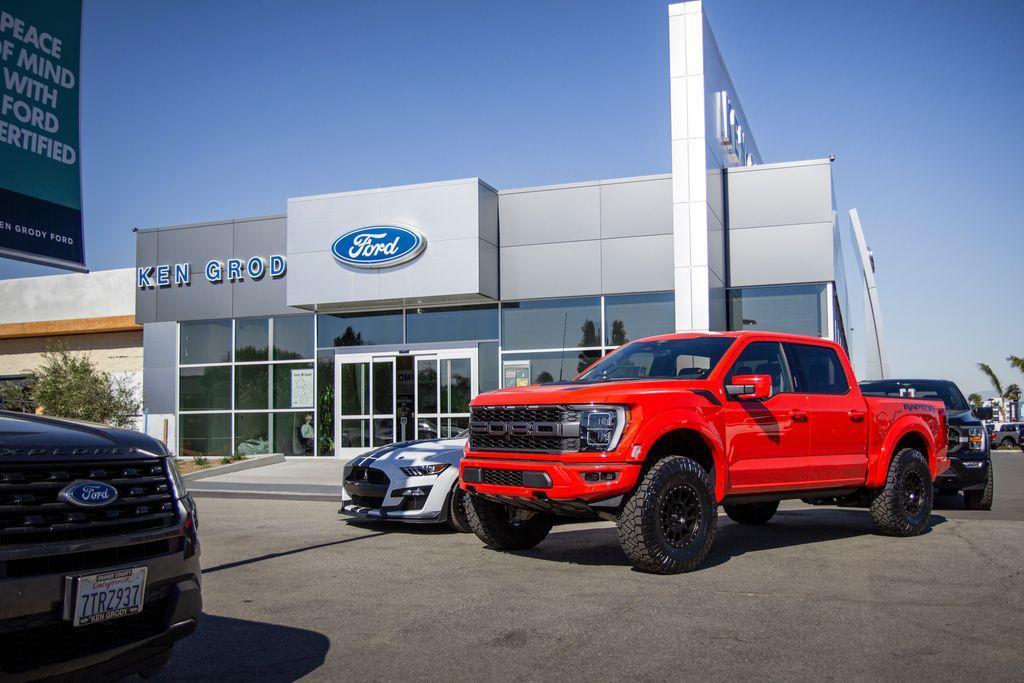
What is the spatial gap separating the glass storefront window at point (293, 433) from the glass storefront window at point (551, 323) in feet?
18.5

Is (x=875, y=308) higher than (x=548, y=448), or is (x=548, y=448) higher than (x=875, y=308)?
(x=875, y=308)

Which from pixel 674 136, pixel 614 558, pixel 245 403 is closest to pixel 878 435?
pixel 614 558

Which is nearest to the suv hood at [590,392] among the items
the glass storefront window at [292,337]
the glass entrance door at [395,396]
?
the glass entrance door at [395,396]

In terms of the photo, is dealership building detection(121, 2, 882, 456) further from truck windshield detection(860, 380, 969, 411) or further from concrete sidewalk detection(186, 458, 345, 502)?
truck windshield detection(860, 380, 969, 411)

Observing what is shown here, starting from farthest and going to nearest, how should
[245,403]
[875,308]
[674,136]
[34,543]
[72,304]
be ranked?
1. [875,308]
2. [72,304]
3. [245,403]
4. [674,136]
5. [34,543]

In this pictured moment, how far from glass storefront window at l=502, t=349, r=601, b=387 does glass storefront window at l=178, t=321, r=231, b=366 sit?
787 cm

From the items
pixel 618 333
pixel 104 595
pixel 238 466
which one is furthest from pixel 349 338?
pixel 104 595

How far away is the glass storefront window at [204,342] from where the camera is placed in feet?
78.4


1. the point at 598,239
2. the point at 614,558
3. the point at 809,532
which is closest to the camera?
the point at 614,558

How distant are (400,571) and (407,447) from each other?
2885mm

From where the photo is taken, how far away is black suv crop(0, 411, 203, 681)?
129 inches

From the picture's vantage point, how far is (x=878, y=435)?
8938 millimetres

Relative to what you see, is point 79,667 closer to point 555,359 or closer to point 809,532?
point 809,532

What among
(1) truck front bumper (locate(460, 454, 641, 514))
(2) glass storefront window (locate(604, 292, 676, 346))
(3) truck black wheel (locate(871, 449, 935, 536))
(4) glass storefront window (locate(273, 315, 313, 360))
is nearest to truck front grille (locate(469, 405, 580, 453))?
(1) truck front bumper (locate(460, 454, 641, 514))
